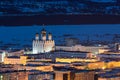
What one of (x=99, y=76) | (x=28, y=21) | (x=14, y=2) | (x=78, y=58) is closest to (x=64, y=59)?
(x=78, y=58)

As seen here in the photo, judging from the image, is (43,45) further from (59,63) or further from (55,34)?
(55,34)

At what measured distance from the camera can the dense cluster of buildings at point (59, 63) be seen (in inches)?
1380

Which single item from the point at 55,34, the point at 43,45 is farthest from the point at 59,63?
the point at 55,34

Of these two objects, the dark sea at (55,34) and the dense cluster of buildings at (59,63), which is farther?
the dark sea at (55,34)

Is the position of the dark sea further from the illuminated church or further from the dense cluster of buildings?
the dense cluster of buildings

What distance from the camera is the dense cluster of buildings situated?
3506cm

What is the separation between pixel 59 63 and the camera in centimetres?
4616

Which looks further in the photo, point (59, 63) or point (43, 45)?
point (43, 45)

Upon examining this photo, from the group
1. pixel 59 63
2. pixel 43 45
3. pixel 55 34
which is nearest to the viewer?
pixel 59 63

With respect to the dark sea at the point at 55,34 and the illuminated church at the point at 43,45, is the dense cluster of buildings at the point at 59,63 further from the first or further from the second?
the dark sea at the point at 55,34

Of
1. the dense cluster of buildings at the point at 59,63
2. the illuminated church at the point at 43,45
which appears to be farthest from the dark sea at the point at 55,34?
the dense cluster of buildings at the point at 59,63

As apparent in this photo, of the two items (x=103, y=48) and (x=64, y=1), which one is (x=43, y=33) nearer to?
(x=103, y=48)

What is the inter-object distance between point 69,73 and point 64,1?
8566 cm

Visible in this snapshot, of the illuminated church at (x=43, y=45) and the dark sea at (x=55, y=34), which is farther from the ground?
the illuminated church at (x=43, y=45)
